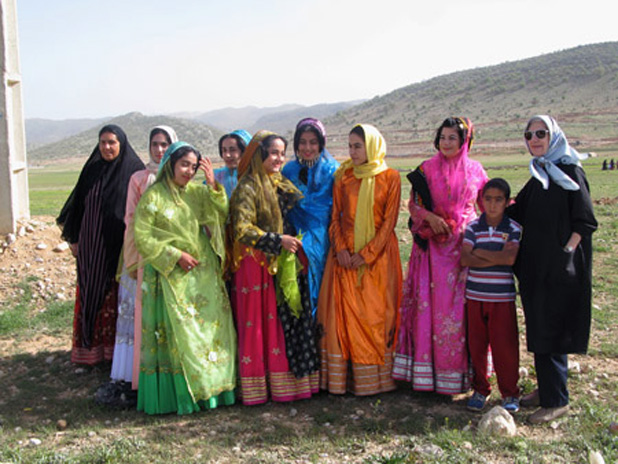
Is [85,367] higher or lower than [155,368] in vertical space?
lower

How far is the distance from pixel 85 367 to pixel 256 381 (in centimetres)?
180

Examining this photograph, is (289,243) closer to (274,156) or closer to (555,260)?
(274,156)

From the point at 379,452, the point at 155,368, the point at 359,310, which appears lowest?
the point at 379,452

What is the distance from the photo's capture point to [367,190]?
3.89m

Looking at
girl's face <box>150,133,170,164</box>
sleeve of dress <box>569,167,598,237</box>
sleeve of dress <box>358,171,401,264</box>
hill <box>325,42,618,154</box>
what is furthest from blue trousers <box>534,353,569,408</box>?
hill <box>325,42,618,154</box>

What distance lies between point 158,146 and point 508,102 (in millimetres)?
61425

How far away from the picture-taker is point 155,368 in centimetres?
378

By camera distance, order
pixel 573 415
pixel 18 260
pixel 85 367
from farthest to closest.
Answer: pixel 18 260 < pixel 85 367 < pixel 573 415

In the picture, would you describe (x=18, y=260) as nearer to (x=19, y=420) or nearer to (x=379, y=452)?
(x=19, y=420)

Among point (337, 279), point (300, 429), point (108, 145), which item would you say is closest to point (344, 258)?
point (337, 279)

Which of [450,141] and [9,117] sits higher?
[9,117]

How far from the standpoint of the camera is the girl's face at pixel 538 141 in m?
3.48

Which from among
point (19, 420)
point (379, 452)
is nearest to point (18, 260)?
point (19, 420)

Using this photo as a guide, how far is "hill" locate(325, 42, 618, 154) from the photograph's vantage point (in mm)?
46219
